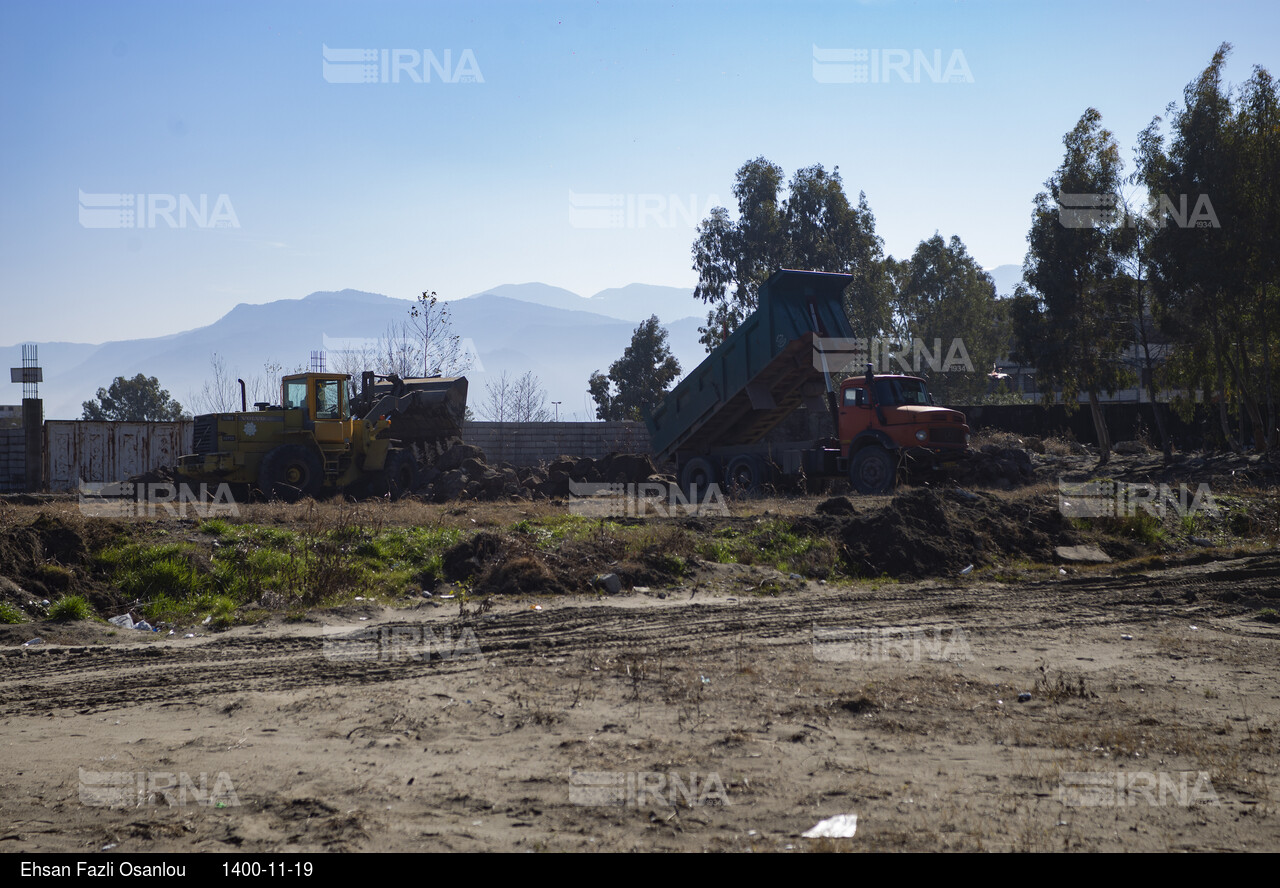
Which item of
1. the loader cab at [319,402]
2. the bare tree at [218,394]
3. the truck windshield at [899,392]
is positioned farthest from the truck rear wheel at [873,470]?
the bare tree at [218,394]

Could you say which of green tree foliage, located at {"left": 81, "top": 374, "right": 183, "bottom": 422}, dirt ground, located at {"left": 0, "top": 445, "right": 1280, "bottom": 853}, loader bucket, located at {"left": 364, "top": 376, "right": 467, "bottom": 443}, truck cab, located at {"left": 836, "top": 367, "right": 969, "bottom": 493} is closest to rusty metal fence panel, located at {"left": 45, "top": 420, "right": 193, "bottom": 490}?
loader bucket, located at {"left": 364, "top": 376, "right": 467, "bottom": 443}

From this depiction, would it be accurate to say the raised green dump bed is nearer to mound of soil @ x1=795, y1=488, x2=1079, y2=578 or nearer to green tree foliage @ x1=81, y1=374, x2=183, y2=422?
mound of soil @ x1=795, y1=488, x2=1079, y2=578

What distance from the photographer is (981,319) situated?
49250 mm

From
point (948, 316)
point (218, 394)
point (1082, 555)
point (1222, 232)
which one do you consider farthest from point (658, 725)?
point (218, 394)

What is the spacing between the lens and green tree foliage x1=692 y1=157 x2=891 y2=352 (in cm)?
3859

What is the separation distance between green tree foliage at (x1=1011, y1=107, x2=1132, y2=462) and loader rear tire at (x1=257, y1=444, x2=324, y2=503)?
1935cm

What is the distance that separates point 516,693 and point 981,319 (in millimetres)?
48200

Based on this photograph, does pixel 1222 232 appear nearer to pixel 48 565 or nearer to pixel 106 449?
pixel 48 565

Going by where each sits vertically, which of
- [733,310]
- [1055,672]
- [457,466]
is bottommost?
[1055,672]

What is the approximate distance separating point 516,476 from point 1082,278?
52.8ft

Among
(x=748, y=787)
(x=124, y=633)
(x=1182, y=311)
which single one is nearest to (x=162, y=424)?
(x=124, y=633)

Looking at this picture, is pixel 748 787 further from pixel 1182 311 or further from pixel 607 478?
pixel 1182 311

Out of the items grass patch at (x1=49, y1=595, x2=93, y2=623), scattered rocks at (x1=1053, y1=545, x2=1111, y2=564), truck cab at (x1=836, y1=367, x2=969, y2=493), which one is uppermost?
truck cab at (x1=836, y1=367, x2=969, y2=493)

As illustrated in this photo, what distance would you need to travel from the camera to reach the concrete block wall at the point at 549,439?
1167 inches
